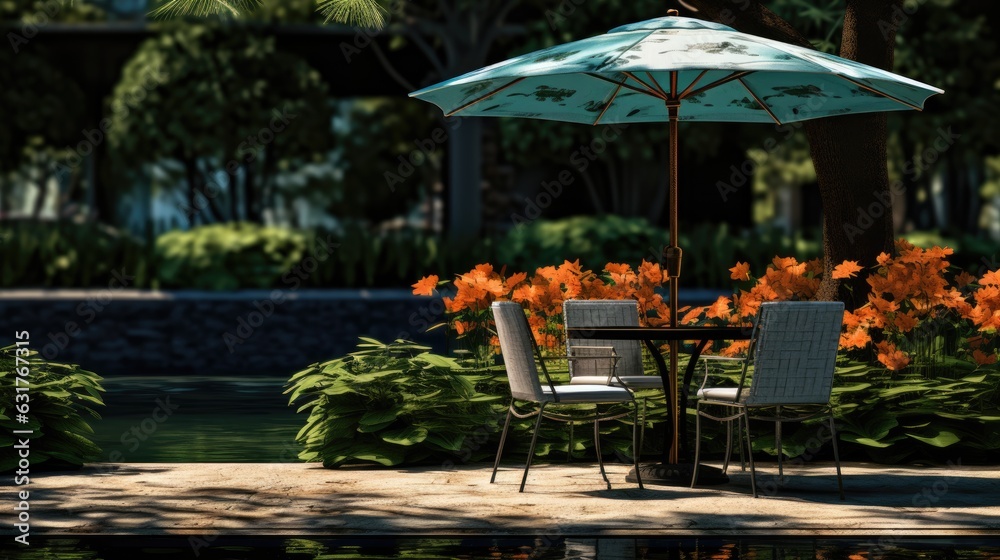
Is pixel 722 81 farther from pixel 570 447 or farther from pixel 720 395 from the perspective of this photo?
pixel 570 447

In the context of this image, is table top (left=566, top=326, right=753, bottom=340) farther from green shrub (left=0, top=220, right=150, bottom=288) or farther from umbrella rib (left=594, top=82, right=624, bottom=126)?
green shrub (left=0, top=220, right=150, bottom=288)

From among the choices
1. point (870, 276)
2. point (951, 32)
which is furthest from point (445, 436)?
point (951, 32)

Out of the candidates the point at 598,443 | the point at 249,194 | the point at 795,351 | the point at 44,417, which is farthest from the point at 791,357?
the point at 249,194

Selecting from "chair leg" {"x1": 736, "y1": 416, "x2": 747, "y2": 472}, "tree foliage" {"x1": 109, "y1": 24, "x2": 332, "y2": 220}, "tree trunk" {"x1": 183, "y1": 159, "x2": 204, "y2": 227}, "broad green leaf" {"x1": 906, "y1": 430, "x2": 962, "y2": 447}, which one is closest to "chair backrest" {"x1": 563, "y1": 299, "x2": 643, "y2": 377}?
"chair leg" {"x1": 736, "y1": 416, "x2": 747, "y2": 472}

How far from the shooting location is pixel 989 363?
10656mm

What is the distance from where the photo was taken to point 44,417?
32.9 feet

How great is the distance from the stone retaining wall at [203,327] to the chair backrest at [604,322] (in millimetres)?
9503

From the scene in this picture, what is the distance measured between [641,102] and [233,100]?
43.5 feet

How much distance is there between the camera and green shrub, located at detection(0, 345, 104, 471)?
32.1ft

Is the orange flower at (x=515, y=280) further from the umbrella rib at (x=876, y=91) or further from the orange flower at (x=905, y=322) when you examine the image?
the umbrella rib at (x=876, y=91)

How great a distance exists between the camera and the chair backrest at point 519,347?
901 cm

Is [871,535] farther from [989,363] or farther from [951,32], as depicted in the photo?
[951,32]

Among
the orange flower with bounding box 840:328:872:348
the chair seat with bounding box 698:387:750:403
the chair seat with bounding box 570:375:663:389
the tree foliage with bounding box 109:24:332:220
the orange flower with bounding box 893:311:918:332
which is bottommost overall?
the chair seat with bounding box 570:375:663:389

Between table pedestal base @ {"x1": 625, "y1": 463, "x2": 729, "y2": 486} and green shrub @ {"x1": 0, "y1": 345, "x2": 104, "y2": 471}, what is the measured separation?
3.41 m
